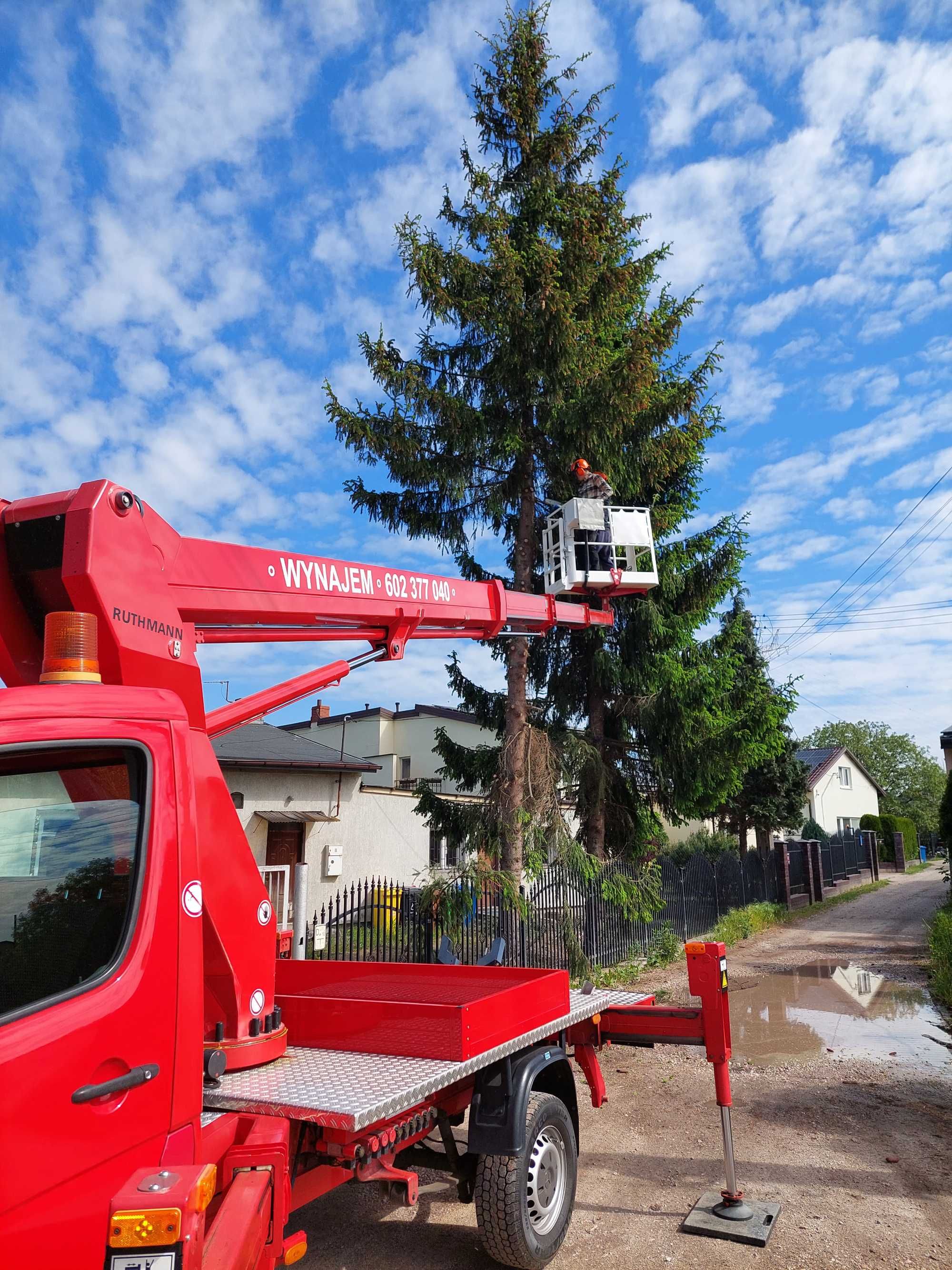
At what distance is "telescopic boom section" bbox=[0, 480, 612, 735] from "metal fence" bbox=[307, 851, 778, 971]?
13.7 ft

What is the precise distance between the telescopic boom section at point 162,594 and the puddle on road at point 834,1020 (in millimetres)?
6601

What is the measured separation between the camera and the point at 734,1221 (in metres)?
5.20

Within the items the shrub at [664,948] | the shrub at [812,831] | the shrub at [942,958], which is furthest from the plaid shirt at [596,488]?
the shrub at [812,831]

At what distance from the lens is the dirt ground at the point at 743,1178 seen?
488 centimetres

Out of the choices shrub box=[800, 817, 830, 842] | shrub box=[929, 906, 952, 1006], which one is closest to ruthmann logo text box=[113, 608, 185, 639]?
shrub box=[929, 906, 952, 1006]

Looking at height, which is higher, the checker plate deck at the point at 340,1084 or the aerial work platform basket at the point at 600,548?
the aerial work platform basket at the point at 600,548

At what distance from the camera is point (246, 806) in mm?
17969

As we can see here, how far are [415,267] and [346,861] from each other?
12.9 meters

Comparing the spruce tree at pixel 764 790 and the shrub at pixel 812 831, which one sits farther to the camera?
the shrub at pixel 812 831

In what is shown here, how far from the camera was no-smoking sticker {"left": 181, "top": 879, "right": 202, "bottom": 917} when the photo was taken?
2928 mm

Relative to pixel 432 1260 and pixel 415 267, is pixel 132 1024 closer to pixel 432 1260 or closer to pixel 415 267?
pixel 432 1260

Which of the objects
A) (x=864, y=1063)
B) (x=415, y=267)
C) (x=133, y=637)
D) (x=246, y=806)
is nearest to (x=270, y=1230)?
(x=133, y=637)

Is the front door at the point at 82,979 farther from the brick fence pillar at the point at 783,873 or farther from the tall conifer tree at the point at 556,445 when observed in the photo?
the brick fence pillar at the point at 783,873

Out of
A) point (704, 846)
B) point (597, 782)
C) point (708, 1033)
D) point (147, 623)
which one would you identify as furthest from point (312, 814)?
point (147, 623)
